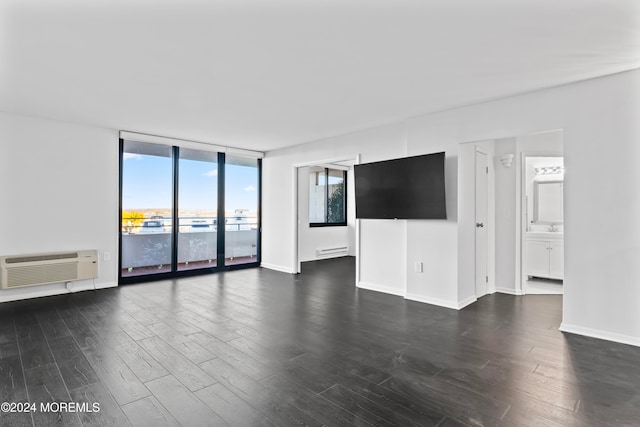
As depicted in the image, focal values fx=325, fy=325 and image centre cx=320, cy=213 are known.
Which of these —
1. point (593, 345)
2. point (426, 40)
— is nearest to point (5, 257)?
point (426, 40)

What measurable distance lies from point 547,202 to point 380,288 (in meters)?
3.52

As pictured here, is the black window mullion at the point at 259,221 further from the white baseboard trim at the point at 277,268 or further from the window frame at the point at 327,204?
the window frame at the point at 327,204

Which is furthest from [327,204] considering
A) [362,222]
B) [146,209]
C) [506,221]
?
[506,221]

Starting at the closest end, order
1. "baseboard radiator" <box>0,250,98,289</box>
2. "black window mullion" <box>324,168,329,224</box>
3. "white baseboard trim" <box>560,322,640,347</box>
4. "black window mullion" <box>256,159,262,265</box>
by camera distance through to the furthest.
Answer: "white baseboard trim" <box>560,322,640,347</box>, "baseboard radiator" <box>0,250,98,289</box>, "black window mullion" <box>256,159,262,265</box>, "black window mullion" <box>324,168,329,224</box>

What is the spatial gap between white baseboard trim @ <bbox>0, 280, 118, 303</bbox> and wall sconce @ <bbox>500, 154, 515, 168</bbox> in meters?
6.39

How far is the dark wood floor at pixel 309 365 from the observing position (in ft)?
6.38

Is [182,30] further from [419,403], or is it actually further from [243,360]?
[419,403]

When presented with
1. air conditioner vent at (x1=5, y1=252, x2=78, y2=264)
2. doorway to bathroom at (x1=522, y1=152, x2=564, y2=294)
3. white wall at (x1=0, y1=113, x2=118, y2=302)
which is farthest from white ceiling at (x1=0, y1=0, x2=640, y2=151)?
doorway to bathroom at (x1=522, y1=152, x2=564, y2=294)

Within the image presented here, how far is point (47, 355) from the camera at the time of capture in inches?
106

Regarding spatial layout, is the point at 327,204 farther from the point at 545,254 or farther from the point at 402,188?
the point at 545,254

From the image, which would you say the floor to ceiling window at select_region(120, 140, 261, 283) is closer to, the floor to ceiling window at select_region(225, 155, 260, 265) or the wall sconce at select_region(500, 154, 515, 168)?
the floor to ceiling window at select_region(225, 155, 260, 265)

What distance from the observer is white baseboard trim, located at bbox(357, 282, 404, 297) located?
4.73m

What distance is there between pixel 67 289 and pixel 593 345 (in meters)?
6.44

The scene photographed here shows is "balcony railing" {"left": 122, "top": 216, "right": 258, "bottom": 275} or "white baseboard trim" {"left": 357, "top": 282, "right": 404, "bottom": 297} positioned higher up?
"balcony railing" {"left": 122, "top": 216, "right": 258, "bottom": 275}
